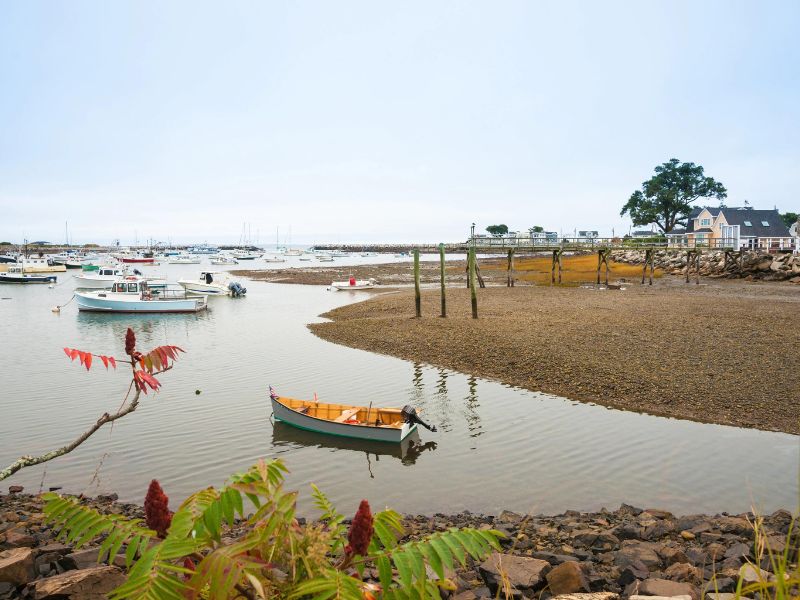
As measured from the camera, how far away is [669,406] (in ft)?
53.8

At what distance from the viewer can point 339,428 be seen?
14539mm

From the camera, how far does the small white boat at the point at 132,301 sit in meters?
42.8

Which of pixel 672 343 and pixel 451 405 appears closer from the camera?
pixel 451 405

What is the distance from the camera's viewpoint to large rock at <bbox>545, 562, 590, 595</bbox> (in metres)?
5.73

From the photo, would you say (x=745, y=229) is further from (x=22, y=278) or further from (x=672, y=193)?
(x=22, y=278)

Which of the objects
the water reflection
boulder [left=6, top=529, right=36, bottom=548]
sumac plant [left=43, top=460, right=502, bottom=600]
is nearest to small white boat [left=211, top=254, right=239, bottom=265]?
the water reflection

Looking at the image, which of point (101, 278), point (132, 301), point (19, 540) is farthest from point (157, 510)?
point (101, 278)

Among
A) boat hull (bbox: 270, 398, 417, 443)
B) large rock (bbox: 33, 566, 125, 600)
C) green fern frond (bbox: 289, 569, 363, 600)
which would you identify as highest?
green fern frond (bbox: 289, 569, 363, 600)

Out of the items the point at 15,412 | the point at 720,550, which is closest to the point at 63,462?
the point at 15,412

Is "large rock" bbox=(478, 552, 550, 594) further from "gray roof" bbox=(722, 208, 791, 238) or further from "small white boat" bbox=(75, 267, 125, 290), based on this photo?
"gray roof" bbox=(722, 208, 791, 238)

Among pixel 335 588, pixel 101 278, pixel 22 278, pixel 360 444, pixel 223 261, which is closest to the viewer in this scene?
pixel 335 588

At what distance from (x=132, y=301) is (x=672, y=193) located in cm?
8841

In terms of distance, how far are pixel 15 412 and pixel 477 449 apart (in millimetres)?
14017

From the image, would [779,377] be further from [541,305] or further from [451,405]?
[541,305]
